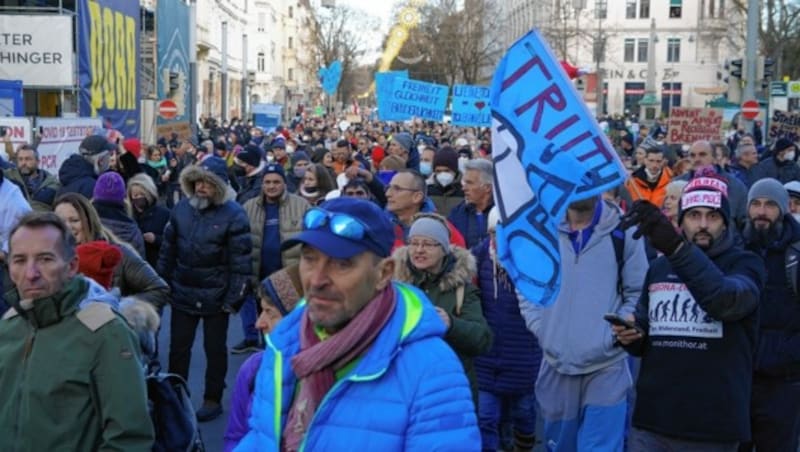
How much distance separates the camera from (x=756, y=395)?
212 inches

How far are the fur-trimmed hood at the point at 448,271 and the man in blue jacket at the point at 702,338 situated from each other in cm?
87

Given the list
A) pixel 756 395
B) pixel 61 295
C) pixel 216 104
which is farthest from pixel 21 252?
pixel 216 104

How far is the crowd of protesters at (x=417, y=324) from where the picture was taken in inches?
103

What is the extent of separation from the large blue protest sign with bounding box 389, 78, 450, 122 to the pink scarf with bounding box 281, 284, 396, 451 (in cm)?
1918

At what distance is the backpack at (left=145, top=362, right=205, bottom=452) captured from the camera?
3.84 m

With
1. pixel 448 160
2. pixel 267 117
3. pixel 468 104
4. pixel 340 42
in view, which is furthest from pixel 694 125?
pixel 340 42

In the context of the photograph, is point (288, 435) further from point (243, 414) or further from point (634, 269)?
point (634, 269)

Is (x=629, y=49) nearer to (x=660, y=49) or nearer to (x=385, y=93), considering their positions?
(x=660, y=49)

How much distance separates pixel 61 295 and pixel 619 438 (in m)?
2.80

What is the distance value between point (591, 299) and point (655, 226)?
3.16ft

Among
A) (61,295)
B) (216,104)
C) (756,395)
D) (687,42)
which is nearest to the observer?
(61,295)

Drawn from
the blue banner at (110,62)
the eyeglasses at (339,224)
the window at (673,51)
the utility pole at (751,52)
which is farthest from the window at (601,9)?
the eyeglasses at (339,224)

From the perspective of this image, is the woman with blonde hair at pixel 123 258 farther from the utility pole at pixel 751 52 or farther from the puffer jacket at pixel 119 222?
the utility pole at pixel 751 52

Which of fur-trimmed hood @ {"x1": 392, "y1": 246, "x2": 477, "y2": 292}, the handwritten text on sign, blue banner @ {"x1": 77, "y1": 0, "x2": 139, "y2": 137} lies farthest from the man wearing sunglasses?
blue banner @ {"x1": 77, "y1": 0, "x2": 139, "y2": 137}
